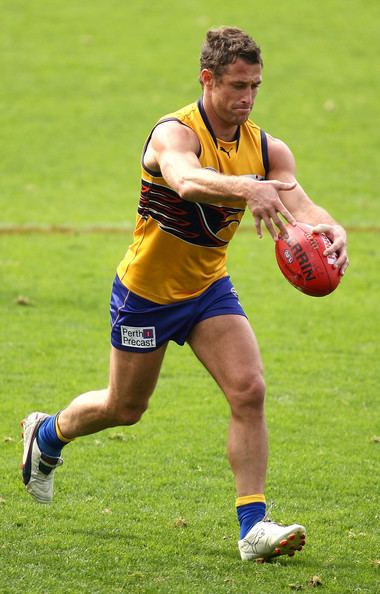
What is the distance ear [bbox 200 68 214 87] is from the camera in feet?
20.1

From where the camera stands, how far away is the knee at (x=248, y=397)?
20.4 feet

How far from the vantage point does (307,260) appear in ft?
19.6

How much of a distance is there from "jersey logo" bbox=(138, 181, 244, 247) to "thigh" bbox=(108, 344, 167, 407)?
2.19ft

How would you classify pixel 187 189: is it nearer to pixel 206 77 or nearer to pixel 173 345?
pixel 206 77

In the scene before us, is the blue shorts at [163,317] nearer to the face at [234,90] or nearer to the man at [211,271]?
the man at [211,271]

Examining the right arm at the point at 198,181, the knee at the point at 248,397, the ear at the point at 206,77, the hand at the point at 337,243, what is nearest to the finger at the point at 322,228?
the hand at the point at 337,243

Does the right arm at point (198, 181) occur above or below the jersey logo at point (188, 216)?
above

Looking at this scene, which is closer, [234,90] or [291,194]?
[234,90]

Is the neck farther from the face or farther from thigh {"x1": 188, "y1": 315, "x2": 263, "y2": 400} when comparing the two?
thigh {"x1": 188, "y1": 315, "x2": 263, "y2": 400}

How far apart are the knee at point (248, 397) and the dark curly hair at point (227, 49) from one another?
65.4 inches

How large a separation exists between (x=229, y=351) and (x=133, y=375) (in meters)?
0.60

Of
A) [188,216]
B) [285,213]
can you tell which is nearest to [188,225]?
[188,216]

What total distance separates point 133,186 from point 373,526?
1486cm

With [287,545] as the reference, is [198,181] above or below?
above
